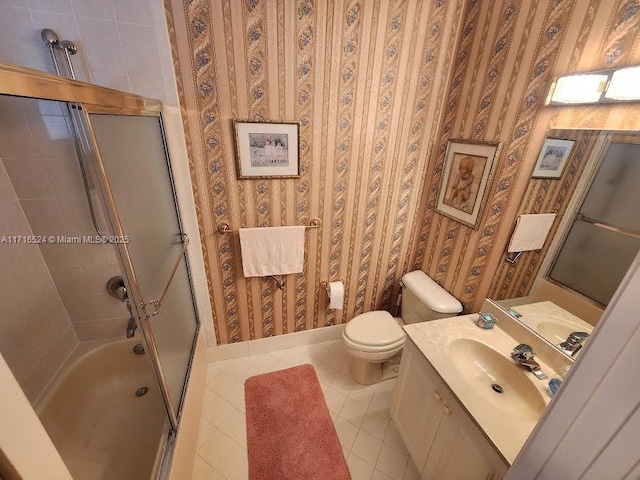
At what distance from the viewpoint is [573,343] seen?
1.12 meters

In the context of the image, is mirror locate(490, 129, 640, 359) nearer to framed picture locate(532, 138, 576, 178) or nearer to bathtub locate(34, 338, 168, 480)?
framed picture locate(532, 138, 576, 178)

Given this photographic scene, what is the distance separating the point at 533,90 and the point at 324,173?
111cm

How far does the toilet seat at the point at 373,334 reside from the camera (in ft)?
5.74

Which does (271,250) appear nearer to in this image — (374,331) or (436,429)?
(374,331)

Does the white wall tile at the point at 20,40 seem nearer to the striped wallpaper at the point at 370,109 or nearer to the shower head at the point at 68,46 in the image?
the shower head at the point at 68,46

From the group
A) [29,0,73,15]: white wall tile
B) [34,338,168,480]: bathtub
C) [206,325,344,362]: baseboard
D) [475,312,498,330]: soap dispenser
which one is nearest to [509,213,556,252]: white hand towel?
[475,312,498,330]: soap dispenser

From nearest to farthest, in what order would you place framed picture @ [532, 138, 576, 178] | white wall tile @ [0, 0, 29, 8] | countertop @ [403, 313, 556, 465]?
1. countertop @ [403, 313, 556, 465]
2. white wall tile @ [0, 0, 29, 8]
3. framed picture @ [532, 138, 576, 178]

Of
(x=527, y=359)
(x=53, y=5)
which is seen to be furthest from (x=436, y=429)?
(x=53, y=5)

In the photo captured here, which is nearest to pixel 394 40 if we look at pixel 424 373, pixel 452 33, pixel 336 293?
pixel 452 33

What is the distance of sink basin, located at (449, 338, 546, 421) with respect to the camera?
1.08 meters

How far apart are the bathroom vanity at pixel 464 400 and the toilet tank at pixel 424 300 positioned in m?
0.23

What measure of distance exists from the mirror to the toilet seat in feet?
2.45

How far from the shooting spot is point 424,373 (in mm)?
1290

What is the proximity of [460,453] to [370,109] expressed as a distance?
5.79 ft
